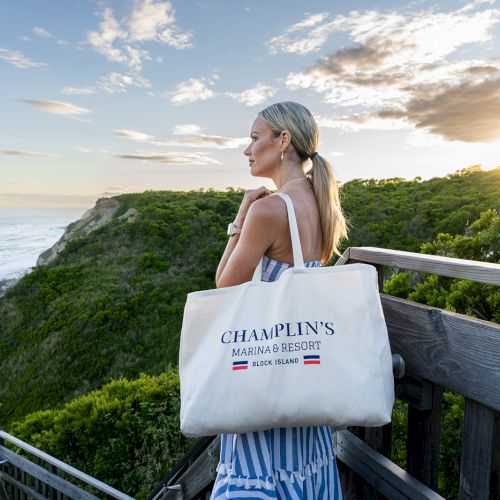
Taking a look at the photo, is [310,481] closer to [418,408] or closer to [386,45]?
[418,408]

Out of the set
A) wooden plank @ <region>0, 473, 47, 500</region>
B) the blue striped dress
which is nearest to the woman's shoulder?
the blue striped dress

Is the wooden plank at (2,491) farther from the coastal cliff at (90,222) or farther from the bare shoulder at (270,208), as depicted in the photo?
the coastal cliff at (90,222)

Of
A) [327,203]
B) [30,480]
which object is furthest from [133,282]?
[327,203]

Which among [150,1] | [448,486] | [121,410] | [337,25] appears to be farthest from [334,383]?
[150,1]

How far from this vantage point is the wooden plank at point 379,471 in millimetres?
1472

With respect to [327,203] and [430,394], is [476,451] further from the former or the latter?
[327,203]

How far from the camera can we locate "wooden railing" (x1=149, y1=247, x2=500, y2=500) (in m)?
1.23

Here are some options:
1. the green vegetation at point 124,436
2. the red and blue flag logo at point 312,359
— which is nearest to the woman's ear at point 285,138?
the red and blue flag logo at point 312,359

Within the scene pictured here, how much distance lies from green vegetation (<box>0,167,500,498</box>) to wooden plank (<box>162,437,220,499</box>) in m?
1.30

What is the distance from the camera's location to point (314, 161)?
5.82 feet

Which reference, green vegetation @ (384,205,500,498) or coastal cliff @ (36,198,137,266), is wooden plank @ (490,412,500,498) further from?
coastal cliff @ (36,198,137,266)

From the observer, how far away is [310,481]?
5.08 ft

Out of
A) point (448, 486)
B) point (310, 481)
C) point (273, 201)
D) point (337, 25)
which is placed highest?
point (337, 25)

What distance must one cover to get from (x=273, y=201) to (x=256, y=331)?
1.40 ft
